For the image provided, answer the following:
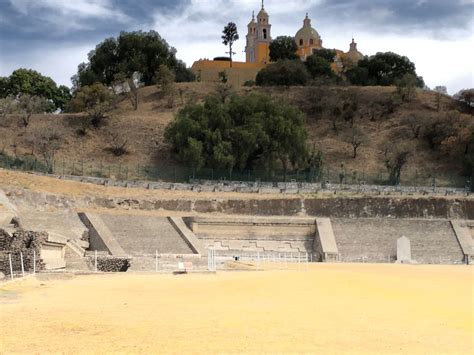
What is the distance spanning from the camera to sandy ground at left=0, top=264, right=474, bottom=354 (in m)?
12.9

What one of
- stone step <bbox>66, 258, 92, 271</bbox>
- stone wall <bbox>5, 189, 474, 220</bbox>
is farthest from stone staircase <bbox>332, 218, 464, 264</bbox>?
stone step <bbox>66, 258, 92, 271</bbox>

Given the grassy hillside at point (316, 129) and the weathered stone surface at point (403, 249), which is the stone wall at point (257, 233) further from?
the grassy hillside at point (316, 129)

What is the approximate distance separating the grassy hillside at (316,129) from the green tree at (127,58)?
4.26 m

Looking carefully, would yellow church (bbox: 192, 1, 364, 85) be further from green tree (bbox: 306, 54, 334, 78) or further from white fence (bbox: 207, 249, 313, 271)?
white fence (bbox: 207, 249, 313, 271)

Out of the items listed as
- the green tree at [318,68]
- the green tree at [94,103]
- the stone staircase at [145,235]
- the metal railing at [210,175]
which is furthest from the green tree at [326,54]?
the stone staircase at [145,235]

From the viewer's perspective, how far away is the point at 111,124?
8094 centimetres

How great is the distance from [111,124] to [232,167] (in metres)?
22.9

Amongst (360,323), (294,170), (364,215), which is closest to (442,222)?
(364,215)

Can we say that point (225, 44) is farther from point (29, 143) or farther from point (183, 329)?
point (183, 329)

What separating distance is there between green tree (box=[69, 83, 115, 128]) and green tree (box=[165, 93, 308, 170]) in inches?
586

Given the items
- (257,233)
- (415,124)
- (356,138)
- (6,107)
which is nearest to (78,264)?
(257,233)

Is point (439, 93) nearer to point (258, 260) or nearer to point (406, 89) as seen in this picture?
point (406, 89)

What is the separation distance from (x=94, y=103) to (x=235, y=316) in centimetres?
7057

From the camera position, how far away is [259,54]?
125 m
